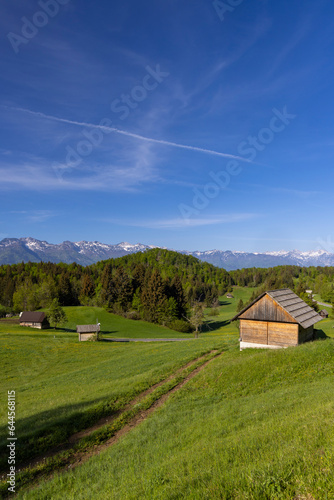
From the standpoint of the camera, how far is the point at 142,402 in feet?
54.1

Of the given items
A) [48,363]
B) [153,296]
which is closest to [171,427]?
[48,363]

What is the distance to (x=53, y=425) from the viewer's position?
539 inches

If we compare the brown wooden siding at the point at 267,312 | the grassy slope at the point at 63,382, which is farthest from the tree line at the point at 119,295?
the brown wooden siding at the point at 267,312

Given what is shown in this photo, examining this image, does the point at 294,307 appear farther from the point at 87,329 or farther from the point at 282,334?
the point at 87,329

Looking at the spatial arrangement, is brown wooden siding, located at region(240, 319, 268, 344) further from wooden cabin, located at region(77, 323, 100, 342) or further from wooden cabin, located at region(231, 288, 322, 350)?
Answer: wooden cabin, located at region(77, 323, 100, 342)

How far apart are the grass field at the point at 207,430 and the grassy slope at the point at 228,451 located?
30 mm

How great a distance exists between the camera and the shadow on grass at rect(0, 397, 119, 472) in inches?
451

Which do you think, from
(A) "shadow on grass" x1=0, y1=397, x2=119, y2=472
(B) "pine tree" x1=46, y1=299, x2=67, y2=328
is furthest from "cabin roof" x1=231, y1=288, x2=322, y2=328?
(B) "pine tree" x1=46, y1=299, x2=67, y2=328

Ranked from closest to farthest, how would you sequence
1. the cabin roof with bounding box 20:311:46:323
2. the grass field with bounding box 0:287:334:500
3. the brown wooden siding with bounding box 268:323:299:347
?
the grass field with bounding box 0:287:334:500
the brown wooden siding with bounding box 268:323:299:347
the cabin roof with bounding box 20:311:46:323

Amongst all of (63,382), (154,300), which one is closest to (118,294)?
(154,300)

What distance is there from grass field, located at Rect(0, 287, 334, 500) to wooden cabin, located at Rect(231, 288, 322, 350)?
3.23 m

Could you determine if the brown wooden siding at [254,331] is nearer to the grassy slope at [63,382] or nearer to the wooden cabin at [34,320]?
the grassy slope at [63,382]

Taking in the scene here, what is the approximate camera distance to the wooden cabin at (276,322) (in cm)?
2597

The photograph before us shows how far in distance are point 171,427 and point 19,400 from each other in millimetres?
16242
